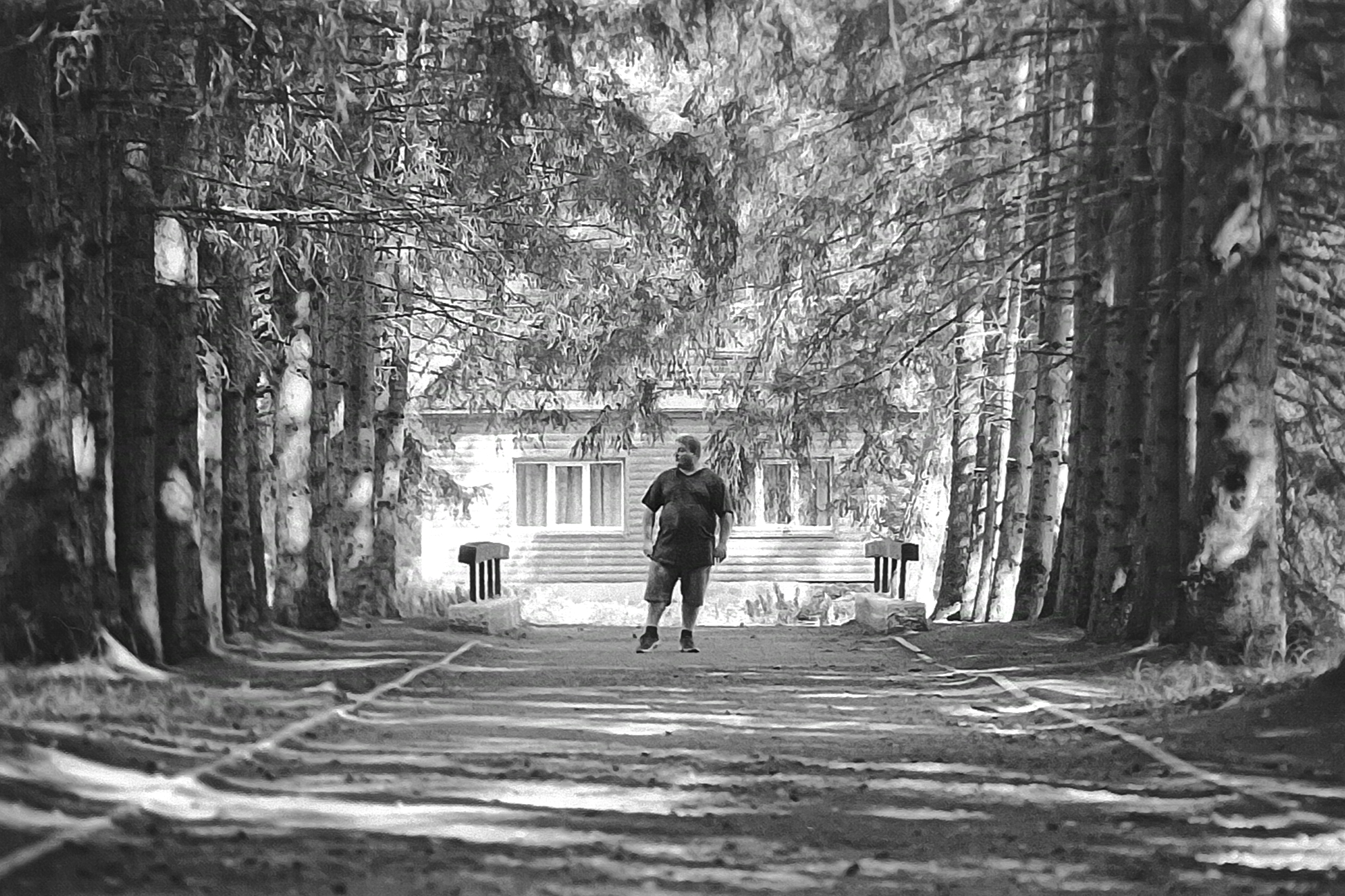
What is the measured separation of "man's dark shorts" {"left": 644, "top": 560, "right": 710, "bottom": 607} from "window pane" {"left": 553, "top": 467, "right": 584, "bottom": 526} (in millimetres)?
23257

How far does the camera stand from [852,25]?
1587cm

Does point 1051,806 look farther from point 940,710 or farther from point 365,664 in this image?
point 365,664

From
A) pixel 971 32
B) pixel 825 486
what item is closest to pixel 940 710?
pixel 971 32

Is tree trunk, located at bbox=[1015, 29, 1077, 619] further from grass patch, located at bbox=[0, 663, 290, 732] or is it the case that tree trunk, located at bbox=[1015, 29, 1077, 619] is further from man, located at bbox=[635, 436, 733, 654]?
grass patch, located at bbox=[0, 663, 290, 732]

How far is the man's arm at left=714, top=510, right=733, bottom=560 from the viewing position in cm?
1712

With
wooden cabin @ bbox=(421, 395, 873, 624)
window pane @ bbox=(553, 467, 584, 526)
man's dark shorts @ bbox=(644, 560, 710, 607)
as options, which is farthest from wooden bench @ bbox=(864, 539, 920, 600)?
window pane @ bbox=(553, 467, 584, 526)

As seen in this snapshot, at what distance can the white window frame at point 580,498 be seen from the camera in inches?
1618

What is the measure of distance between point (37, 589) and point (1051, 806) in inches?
258

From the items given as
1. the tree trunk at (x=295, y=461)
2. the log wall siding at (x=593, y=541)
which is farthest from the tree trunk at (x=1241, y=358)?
the log wall siding at (x=593, y=541)

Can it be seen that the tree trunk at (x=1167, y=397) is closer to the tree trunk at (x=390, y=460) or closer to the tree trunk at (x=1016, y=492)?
the tree trunk at (x=1016, y=492)

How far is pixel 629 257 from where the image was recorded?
87.7ft

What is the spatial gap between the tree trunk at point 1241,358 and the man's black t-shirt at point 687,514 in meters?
5.29

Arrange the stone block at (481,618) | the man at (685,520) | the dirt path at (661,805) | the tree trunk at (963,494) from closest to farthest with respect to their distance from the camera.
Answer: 1. the dirt path at (661,805)
2. the man at (685,520)
3. the stone block at (481,618)
4. the tree trunk at (963,494)

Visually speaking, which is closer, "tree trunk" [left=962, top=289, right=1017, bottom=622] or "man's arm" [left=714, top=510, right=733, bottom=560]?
"man's arm" [left=714, top=510, right=733, bottom=560]
